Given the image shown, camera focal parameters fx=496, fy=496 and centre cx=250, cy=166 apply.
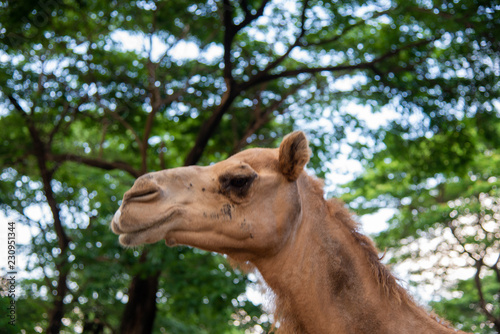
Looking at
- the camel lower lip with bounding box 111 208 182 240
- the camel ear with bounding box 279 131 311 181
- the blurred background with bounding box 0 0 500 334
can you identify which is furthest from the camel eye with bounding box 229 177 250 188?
the blurred background with bounding box 0 0 500 334

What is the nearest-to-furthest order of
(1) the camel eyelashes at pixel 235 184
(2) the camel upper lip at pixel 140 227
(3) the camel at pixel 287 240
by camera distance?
(2) the camel upper lip at pixel 140 227 < (3) the camel at pixel 287 240 < (1) the camel eyelashes at pixel 235 184

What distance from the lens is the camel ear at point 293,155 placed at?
2.91 metres

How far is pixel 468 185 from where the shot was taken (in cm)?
1741

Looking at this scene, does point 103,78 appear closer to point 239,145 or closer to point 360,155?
point 239,145

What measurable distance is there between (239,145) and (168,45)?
9.13 feet

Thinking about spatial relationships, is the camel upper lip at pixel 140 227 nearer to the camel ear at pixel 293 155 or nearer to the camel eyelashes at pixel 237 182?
the camel eyelashes at pixel 237 182

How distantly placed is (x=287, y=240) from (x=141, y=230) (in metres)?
0.83

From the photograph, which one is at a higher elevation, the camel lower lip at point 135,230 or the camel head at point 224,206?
the camel head at point 224,206

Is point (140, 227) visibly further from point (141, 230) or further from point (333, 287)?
point (333, 287)

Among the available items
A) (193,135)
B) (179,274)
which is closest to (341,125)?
(193,135)

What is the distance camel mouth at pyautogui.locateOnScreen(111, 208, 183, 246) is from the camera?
2479 mm

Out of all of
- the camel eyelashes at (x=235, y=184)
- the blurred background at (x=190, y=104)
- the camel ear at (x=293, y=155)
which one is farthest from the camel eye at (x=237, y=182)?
the blurred background at (x=190, y=104)

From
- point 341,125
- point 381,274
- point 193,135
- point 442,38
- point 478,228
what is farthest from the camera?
point 478,228

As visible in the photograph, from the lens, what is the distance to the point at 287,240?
2828 millimetres
